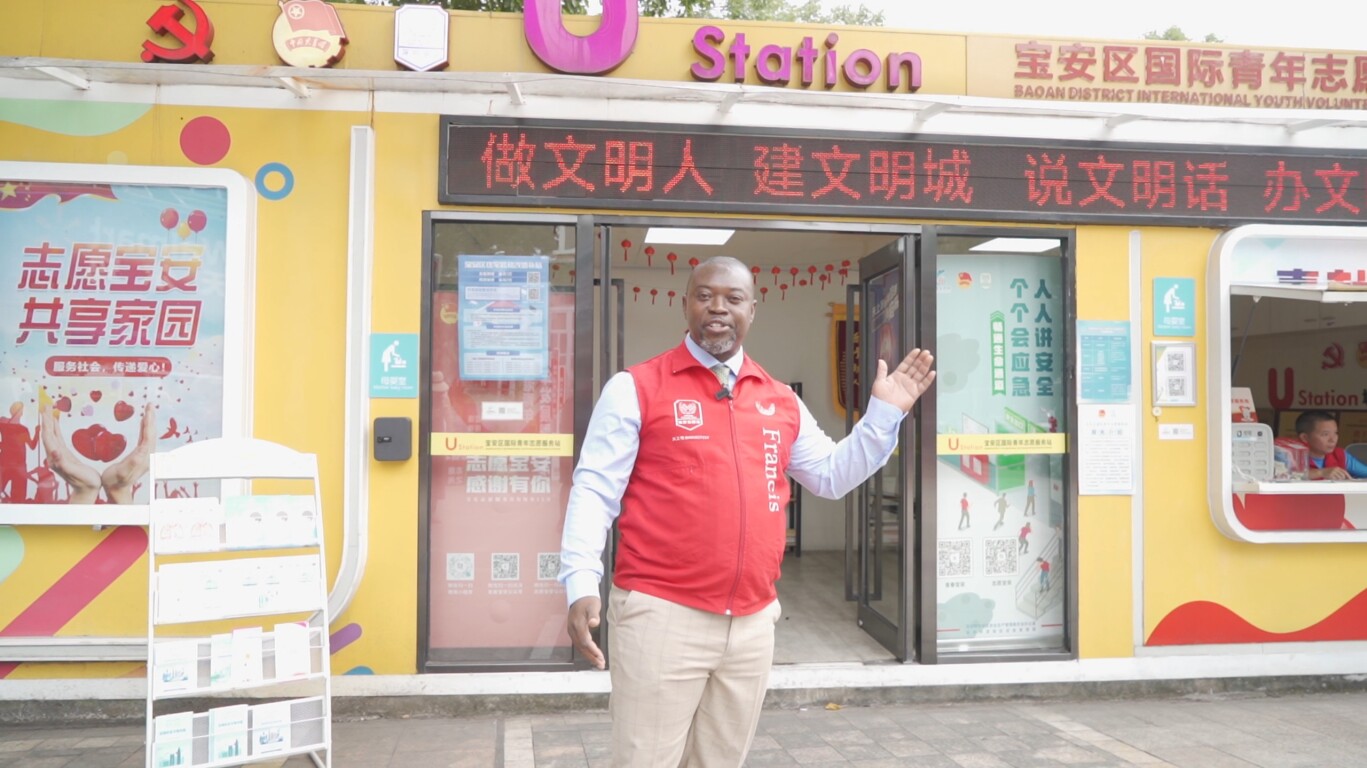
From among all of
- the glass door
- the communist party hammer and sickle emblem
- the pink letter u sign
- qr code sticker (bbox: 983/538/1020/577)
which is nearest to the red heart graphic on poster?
the communist party hammer and sickle emblem

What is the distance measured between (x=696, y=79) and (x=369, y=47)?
163 cm

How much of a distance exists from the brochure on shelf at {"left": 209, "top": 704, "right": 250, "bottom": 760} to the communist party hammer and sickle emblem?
2.99 metres

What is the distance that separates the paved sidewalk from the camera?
3877mm

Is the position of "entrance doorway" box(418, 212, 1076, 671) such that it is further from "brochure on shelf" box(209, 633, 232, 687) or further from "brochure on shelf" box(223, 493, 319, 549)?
"brochure on shelf" box(209, 633, 232, 687)

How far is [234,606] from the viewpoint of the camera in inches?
139

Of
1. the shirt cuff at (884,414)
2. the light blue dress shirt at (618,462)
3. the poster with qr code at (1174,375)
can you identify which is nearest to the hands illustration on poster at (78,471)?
the light blue dress shirt at (618,462)

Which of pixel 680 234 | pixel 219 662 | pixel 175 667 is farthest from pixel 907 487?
pixel 175 667

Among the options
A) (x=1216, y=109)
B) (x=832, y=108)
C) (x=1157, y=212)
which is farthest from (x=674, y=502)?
(x=1216, y=109)

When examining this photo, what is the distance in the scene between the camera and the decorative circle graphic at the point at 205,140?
4391mm

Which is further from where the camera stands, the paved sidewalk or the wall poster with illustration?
the wall poster with illustration

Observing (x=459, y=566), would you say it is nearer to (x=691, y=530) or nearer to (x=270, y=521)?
(x=270, y=521)

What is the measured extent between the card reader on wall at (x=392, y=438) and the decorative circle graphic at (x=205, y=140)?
1529 mm

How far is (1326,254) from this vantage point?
4996mm

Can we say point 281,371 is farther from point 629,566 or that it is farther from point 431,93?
point 629,566
